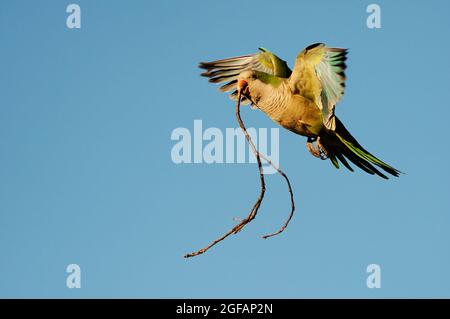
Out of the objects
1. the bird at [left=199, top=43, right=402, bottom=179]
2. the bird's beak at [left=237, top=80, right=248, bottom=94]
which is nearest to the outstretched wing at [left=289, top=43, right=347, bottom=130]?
the bird at [left=199, top=43, right=402, bottom=179]

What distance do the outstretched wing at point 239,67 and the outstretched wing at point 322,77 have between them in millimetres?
715

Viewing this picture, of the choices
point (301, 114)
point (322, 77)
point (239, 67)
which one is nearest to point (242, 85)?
point (301, 114)

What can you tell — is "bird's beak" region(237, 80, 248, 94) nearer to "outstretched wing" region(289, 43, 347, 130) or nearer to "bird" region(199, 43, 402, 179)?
"bird" region(199, 43, 402, 179)

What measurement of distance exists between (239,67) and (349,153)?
65.4 inches

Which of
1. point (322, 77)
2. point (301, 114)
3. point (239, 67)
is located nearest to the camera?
point (322, 77)

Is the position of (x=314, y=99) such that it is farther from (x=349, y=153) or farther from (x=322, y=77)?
(x=349, y=153)

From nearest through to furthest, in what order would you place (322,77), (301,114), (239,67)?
1. (322,77)
2. (301,114)
3. (239,67)

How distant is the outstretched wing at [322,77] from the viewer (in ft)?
18.2

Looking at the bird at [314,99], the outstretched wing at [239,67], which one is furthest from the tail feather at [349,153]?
the outstretched wing at [239,67]

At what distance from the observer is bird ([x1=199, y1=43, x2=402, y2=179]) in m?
5.62

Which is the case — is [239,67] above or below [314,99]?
above

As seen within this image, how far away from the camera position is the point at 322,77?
18.7 ft
